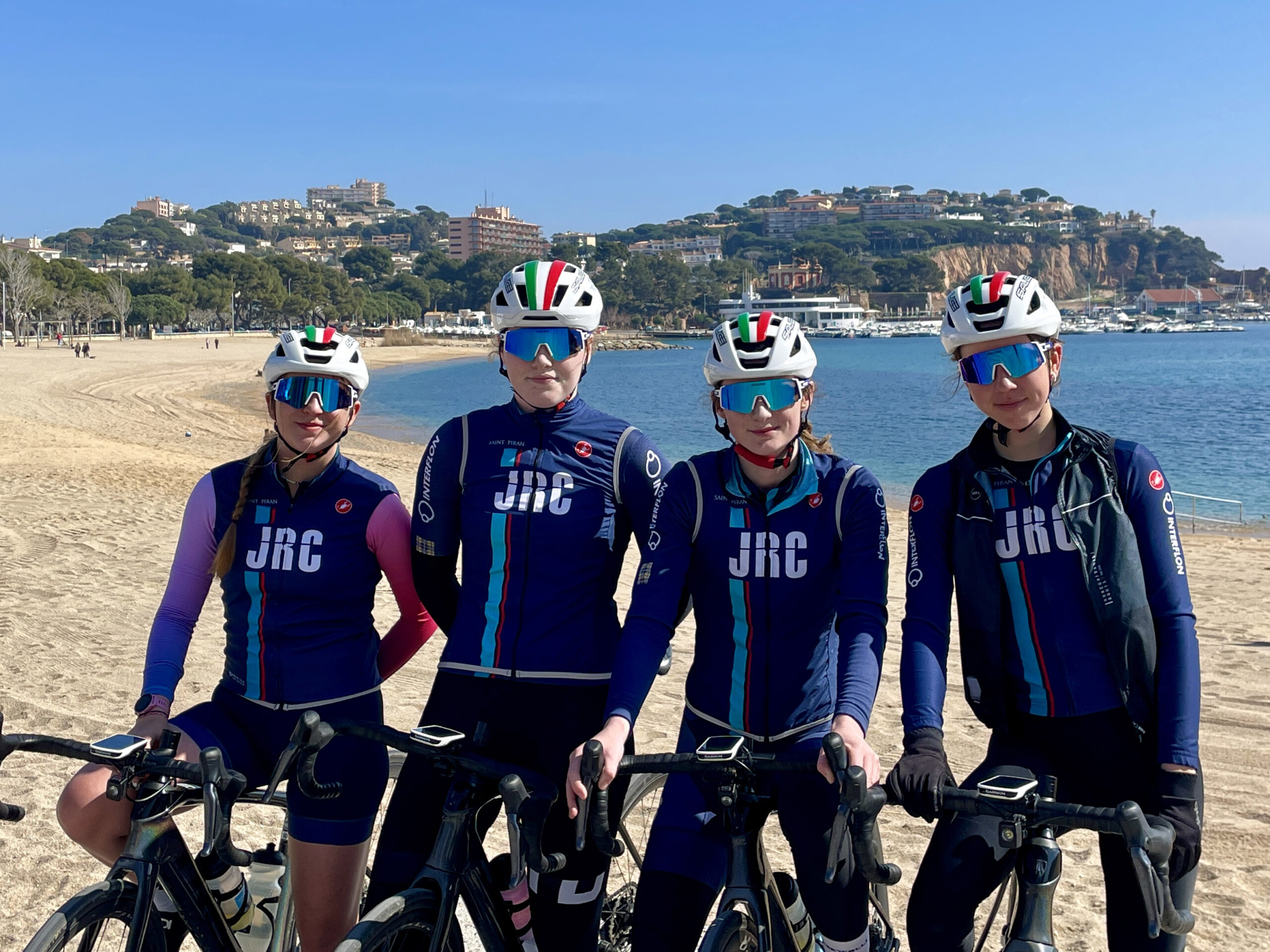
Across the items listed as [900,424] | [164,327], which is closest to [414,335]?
[164,327]

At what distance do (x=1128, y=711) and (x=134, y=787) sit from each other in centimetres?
276

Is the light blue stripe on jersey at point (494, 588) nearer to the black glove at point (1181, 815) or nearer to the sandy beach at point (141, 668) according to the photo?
the black glove at point (1181, 815)

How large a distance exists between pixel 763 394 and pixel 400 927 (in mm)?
1807

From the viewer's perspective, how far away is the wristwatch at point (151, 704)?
358cm

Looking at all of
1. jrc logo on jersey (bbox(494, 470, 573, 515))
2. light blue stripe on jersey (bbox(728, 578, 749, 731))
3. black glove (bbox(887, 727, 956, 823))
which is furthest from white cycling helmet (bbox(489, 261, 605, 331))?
black glove (bbox(887, 727, 956, 823))

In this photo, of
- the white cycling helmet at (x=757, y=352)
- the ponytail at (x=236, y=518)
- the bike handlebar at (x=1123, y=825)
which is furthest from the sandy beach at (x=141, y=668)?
the white cycling helmet at (x=757, y=352)

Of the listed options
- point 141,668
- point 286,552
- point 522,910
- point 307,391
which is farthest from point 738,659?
point 141,668

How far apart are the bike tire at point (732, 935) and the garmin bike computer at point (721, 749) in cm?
44

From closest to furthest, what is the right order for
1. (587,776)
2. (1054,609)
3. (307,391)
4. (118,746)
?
(587,776) < (118,746) < (1054,609) < (307,391)

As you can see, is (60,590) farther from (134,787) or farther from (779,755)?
(779,755)

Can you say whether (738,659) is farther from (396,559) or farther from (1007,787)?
(396,559)

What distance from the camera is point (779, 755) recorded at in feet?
Answer: 9.82

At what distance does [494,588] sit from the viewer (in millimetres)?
3807

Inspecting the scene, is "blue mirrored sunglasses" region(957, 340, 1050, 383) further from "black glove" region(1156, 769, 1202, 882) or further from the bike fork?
the bike fork
